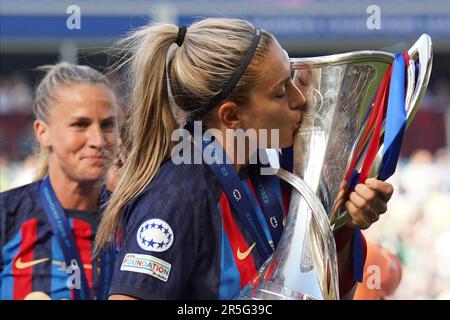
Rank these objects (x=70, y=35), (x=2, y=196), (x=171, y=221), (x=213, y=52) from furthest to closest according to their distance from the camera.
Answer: (x=70, y=35)
(x=2, y=196)
(x=213, y=52)
(x=171, y=221)

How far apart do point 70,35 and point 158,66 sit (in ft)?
38.6

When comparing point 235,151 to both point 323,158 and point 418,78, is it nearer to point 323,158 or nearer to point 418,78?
point 323,158

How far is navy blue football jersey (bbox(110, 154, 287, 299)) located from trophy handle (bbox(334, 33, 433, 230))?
366 millimetres

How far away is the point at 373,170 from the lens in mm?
2131

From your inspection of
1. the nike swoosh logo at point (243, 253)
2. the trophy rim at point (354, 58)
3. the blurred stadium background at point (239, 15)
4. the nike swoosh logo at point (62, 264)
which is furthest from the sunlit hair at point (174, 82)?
the blurred stadium background at point (239, 15)

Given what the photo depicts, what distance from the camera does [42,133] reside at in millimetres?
3750

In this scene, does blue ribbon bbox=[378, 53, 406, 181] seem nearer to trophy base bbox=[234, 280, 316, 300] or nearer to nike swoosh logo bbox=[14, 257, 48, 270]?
trophy base bbox=[234, 280, 316, 300]

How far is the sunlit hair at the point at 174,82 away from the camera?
7.27 ft

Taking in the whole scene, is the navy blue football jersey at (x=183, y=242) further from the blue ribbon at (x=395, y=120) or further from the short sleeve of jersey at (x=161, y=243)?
the blue ribbon at (x=395, y=120)

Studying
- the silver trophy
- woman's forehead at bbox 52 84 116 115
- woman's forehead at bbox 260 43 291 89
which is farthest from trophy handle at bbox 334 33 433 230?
woman's forehead at bbox 52 84 116 115

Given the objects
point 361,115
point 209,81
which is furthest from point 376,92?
point 209,81

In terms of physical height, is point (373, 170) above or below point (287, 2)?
below

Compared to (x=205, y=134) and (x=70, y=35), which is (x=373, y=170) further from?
(x=70, y=35)

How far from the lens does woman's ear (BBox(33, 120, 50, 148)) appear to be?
372 centimetres
